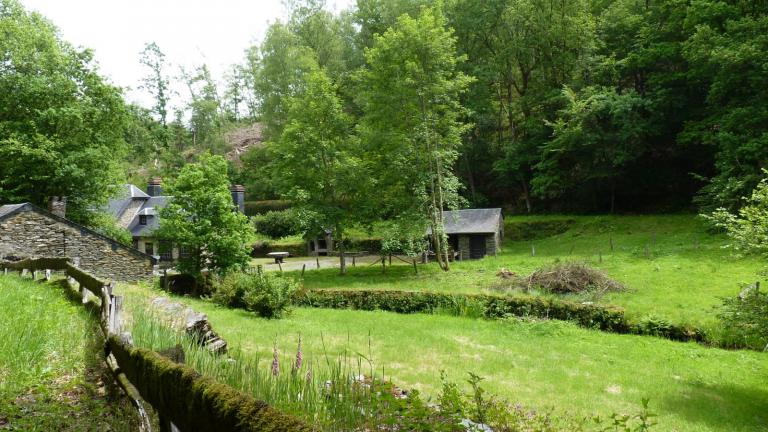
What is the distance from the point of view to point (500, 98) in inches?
1917

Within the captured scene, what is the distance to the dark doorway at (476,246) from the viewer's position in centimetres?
3403

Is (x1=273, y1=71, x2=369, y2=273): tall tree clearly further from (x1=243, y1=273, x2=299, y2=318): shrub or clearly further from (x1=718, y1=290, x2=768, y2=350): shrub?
(x1=718, y1=290, x2=768, y2=350): shrub

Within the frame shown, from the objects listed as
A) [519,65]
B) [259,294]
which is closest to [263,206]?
[519,65]

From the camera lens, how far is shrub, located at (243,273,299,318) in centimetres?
1809

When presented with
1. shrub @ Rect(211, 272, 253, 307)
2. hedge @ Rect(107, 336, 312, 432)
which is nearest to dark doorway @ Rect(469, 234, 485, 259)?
shrub @ Rect(211, 272, 253, 307)

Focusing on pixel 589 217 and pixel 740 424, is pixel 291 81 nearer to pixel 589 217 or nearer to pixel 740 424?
pixel 589 217

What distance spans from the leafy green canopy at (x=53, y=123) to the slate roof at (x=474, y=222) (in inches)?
918

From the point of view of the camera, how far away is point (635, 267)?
77.5 ft

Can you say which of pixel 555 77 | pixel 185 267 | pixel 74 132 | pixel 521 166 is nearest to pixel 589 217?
pixel 521 166

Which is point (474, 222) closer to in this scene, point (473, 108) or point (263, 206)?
point (473, 108)

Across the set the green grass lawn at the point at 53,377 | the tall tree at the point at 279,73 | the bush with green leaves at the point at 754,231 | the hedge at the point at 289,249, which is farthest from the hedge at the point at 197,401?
the tall tree at the point at 279,73

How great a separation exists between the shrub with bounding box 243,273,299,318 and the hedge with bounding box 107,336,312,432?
13.5 metres

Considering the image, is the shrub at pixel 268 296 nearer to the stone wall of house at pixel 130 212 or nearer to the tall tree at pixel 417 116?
the tall tree at pixel 417 116

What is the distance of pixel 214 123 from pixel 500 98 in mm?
36044
